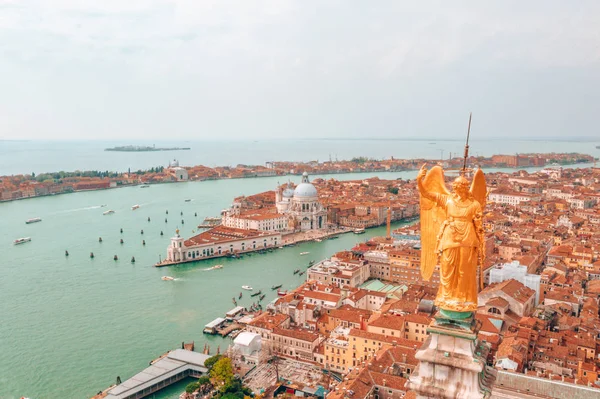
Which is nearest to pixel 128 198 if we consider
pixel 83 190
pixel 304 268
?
pixel 83 190

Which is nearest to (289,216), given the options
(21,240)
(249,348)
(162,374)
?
(21,240)

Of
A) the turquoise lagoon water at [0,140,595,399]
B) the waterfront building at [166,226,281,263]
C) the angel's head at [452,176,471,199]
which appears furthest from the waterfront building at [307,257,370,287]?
the angel's head at [452,176,471,199]

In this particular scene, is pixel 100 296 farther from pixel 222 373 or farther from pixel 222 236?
pixel 222 373

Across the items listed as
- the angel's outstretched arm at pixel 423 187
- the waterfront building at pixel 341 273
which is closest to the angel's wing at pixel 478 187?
the angel's outstretched arm at pixel 423 187

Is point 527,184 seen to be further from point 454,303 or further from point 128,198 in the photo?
point 454,303

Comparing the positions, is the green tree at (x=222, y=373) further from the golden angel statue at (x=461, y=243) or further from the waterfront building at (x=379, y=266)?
the waterfront building at (x=379, y=266)

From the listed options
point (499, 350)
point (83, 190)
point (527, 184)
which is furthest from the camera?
point (83, 190)
